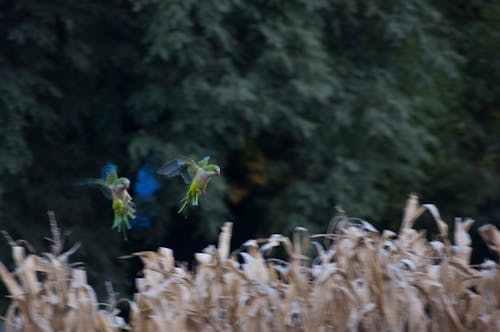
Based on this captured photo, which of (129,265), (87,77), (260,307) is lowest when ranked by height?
(129,265)

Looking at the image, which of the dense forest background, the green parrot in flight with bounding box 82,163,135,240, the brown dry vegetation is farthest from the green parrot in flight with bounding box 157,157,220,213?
the dense forest background

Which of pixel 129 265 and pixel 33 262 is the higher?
pixel 33 262

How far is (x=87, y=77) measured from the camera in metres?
6.97

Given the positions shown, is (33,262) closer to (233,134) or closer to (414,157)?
(233,134)

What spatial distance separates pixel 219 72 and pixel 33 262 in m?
4.14

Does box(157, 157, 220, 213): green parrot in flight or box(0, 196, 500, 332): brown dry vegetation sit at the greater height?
box(157, 157, 220, 213): green parrot in flight

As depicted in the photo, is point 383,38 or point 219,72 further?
point 383,38

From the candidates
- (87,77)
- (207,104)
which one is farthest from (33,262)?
(87,77)

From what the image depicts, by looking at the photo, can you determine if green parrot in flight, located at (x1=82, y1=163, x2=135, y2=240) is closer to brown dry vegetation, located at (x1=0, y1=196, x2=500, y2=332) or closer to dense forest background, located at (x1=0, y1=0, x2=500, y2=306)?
brown dry vegetation, located at (x1=0, y1=196, x2=500, y2=332)

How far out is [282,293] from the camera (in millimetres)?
3016

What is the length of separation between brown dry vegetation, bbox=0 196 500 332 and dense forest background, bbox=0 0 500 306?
329 cm

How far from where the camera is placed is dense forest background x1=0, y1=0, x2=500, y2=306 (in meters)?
6.52

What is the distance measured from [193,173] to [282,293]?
2.13 ft

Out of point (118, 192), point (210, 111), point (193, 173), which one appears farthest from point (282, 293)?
point (210, 111)
